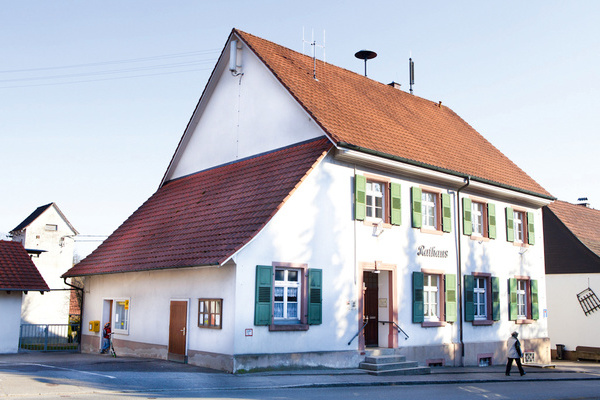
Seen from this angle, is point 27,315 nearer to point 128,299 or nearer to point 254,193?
point 128,299

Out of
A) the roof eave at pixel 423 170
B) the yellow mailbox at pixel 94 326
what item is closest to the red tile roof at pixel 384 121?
the roof eave at pixel 423 170

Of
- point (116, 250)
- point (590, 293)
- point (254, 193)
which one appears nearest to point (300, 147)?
point (254, 193)

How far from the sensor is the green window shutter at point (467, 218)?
74.5 ft

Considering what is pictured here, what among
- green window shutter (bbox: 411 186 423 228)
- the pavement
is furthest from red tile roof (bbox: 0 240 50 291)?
green window shutter (bbox: 411 186 423 228)

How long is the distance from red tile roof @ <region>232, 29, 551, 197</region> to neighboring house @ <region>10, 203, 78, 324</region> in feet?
87.5

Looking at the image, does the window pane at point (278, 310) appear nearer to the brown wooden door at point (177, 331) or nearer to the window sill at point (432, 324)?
the brown wooden door at point (177, 331)

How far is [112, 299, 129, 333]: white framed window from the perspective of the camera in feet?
70.8

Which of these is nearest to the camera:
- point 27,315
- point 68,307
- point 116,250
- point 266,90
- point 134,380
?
point 134,380

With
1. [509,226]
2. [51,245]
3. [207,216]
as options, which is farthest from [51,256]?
[509,226]

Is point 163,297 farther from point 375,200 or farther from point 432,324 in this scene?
point 432,324

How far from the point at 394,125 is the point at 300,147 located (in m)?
5.01

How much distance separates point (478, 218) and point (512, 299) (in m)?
3.51

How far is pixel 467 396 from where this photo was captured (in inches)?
567

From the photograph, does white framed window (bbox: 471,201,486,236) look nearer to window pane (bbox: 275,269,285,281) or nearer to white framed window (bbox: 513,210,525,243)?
white framed window (bbox: 513,210,525,243)
